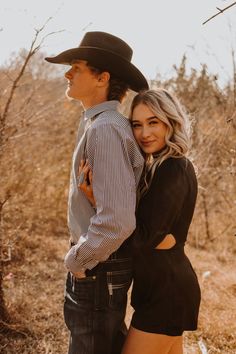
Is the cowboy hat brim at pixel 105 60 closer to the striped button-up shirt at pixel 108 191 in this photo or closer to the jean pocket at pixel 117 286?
the striped button-up shirt at pixel 108 191

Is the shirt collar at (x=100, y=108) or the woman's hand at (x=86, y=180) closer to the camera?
the woman's hand at (x=86, y=180)

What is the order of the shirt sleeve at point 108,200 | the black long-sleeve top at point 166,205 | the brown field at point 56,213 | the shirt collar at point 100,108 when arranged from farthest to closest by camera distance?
the brown field at point 56,213 → the shirt collar at point 100,108 → the black long-sleeve top at point 166,205 → the shirt sleeve at point 108,200

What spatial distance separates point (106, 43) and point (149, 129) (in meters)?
0.55

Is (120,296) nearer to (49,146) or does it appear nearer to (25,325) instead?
(25,325)

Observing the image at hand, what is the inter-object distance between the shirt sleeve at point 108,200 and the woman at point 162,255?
0.12 meters

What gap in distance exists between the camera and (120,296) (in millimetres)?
2184

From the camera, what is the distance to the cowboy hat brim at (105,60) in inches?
92.4

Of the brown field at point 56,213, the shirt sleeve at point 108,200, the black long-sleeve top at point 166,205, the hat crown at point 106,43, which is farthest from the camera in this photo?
the brown field at point 56,213

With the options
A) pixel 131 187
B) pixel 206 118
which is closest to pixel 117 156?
pixel 131 187

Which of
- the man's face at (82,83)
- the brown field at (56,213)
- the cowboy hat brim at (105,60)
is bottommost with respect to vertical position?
the brown field at (56,213)

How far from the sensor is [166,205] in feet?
6.86

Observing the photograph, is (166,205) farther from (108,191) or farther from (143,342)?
(143,342)

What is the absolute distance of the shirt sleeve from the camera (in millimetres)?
1989

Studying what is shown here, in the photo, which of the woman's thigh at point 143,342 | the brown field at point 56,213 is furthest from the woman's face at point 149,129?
the brown field at point 56,213
